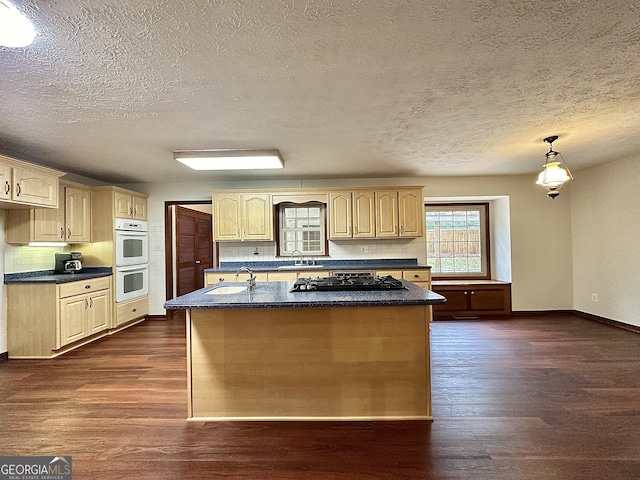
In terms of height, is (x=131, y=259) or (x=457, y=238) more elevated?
(x=457, y=238)

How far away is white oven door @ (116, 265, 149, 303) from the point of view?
499 cm

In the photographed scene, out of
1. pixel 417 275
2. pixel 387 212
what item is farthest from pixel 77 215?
pixel 417 275

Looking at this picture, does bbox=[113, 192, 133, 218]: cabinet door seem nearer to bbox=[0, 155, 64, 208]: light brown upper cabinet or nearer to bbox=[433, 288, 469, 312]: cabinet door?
bbox=[0, 155, 64, 208]: light brown upper cabinet

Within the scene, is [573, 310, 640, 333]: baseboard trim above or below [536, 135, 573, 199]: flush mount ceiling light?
below

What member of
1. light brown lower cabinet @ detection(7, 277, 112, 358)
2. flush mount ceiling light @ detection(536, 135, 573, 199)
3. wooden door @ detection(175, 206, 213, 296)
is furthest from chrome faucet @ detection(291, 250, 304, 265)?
flush mount ceiling light @ detection(536, 135, 573, 199)

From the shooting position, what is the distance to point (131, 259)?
527cm

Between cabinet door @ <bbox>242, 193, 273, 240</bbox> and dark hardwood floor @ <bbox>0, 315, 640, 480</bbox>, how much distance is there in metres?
2.31

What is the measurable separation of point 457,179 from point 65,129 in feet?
16.8

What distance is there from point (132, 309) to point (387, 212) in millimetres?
4062

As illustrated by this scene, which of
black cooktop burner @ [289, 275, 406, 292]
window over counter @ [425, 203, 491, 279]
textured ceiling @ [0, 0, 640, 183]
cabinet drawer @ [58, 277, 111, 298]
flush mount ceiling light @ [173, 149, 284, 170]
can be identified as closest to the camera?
textured ceiling @ [0, 0, 640, 183]

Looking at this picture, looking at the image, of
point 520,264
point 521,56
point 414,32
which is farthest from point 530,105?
point 520,264

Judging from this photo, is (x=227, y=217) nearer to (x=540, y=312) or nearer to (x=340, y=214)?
(x=340, y=214)

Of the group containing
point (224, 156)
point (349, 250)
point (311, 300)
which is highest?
point (224, 156)

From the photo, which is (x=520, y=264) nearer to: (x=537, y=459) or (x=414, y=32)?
(x=537, y=459)
